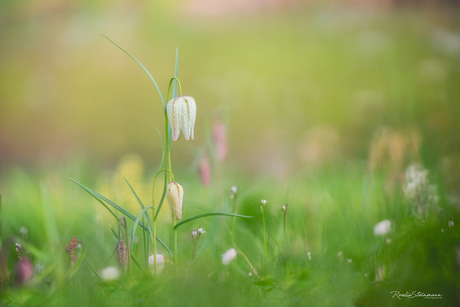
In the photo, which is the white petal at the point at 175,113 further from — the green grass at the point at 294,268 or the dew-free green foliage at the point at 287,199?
the green grass at the point at 294,268

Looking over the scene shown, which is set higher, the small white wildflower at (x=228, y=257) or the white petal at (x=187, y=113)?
the white petal at (x=187, y=113)

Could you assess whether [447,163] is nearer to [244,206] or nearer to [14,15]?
[244,206]

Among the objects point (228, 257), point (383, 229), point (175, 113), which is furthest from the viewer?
point (383, 229)

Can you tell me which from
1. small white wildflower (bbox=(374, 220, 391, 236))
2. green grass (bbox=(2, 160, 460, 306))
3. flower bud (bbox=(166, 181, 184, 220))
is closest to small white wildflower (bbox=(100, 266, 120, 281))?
green grass (bbox=(2, 160, 460, 306))

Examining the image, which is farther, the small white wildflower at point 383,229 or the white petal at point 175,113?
the small white wildflower at point 383,229

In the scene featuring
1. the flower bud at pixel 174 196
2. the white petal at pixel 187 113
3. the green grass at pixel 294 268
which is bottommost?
the green grass at pixel 294 268

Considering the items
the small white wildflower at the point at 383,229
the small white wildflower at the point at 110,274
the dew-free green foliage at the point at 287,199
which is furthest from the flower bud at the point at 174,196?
the small white wildflower at the point at 383,229

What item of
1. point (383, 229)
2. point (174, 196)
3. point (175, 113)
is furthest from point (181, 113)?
point (383, 229)

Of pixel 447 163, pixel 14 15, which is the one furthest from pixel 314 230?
pixel 14 15

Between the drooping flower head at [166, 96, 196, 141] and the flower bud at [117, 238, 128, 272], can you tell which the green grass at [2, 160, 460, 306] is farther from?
the drooping flower head at [166, 96, 196, 141]

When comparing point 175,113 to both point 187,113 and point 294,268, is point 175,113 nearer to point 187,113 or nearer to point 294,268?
point 187,113

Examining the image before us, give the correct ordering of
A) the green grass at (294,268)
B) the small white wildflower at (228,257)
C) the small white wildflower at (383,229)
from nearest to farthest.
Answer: the green grass at (294,268) < the small white wildflower at (228,257) < the small white wildflower at (383,229)

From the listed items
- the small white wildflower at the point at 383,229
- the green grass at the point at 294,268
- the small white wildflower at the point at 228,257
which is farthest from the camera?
the small white wildflower at the point at 383,229
